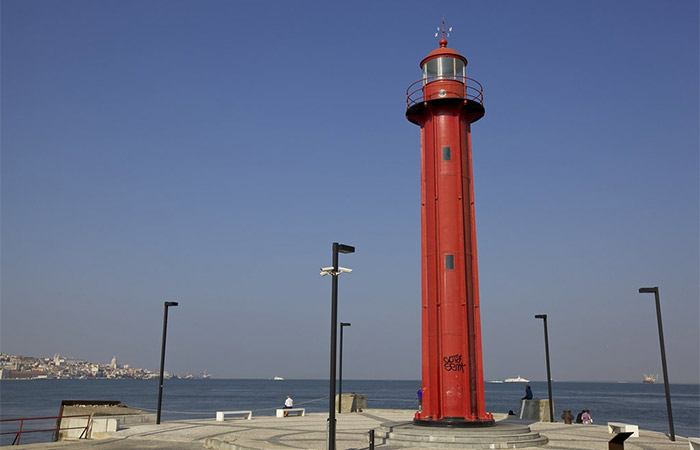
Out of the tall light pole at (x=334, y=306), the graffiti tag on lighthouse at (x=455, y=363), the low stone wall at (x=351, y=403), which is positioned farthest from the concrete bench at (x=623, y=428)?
the low stone wall at (x=351, y=403)

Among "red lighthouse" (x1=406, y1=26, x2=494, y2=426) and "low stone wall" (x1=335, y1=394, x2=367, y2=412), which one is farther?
"low stone wall" (x1=335, y1=394, x2=367, y2=412)

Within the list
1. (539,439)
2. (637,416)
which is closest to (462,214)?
(539,439)

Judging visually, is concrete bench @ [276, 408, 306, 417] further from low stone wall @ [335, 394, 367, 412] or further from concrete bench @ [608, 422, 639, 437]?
concrete bench @ [608, 422, 639, 437]

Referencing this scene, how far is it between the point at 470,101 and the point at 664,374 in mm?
14426

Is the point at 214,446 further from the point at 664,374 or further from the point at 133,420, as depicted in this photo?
the point at 664,374

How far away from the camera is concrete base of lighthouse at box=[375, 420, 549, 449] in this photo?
20094 millimetres

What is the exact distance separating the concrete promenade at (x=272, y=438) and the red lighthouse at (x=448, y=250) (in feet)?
10.4

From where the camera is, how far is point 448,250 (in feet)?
76.6

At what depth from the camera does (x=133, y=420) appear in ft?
93.8

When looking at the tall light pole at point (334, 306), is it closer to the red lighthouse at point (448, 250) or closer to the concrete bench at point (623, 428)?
the red lighthouse at point (448, 250)

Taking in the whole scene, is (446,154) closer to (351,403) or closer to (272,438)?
(272,438)

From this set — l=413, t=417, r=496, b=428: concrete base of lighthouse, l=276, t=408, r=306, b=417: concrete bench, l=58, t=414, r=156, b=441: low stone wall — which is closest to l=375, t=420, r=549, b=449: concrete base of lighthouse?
l=413, t=417, r=496, b=428: concrete base of lighthouse

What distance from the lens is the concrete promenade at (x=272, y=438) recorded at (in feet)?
67.2

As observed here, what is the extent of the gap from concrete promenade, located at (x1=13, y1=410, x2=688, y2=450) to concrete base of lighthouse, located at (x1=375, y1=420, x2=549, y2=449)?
661 millimetres
